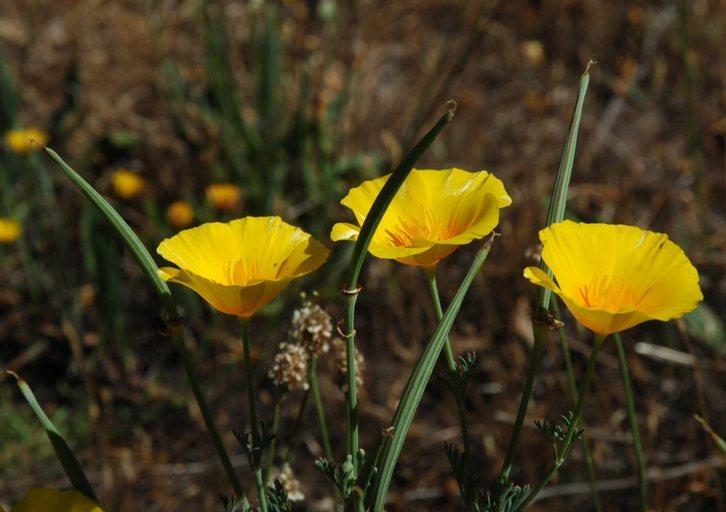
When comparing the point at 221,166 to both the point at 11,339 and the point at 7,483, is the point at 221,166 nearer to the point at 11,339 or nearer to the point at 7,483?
the point at 11,339

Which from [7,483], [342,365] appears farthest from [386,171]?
[342,365]

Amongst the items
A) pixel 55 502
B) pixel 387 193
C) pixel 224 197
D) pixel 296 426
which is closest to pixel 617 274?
pixel 387 193

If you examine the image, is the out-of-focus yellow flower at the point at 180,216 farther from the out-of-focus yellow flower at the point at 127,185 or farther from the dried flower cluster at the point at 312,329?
the dried flower cluster at the point at 312,329

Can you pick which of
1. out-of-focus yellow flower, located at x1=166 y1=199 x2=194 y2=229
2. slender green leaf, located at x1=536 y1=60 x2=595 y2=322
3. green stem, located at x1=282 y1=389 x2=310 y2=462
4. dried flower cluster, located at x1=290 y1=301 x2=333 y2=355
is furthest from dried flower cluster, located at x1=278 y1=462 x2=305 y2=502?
out-of-focus yellow flower, located at x1=166 y1=199 x2=194 y2=229

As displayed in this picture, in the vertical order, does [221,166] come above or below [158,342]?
above

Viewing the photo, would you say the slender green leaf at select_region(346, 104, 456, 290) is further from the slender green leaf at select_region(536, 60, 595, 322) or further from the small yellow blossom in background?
the small yellow blossom in background

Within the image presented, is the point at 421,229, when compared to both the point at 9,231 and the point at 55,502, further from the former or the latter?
the point at 9,231
